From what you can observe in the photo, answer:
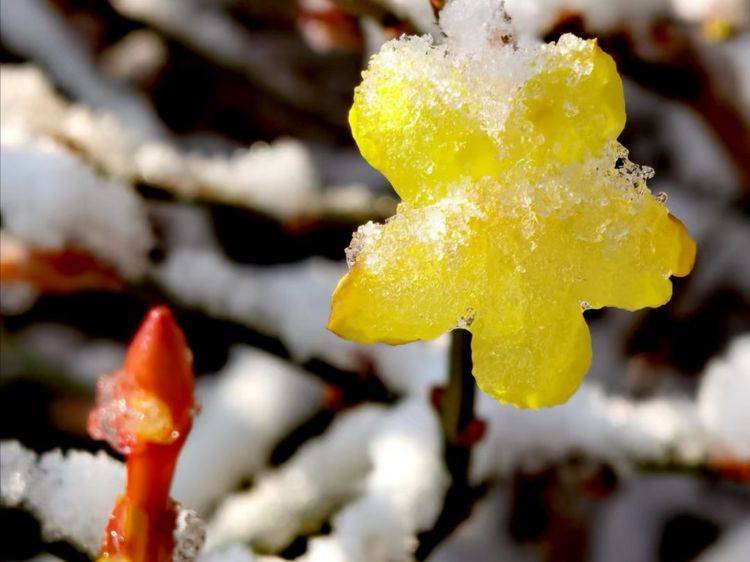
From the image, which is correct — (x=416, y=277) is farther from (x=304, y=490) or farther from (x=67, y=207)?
(x=304, y=490)

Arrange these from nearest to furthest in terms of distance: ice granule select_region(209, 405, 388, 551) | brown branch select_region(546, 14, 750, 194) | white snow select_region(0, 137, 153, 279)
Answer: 1. white snow select_region(0, 137, 153, 279)
2. ice granule select_region(209, 405, 388, 551)
3. brown branch select_region(546, 14, 750, 194)

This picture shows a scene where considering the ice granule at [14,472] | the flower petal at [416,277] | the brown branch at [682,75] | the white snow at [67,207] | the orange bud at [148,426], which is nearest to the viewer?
the flower petal at [416,277]

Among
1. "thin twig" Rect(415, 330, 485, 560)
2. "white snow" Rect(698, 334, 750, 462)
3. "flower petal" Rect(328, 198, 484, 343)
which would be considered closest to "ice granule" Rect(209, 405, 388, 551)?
"thin twig" Rect(415, 330, 485, 560)

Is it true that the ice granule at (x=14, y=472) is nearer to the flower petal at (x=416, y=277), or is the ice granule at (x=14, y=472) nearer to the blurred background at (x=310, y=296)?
the blurred background at (x=310, y=296)

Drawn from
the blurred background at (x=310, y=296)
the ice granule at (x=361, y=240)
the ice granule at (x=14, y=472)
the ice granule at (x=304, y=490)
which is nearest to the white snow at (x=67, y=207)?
the blurred background at (x=310, y=296)

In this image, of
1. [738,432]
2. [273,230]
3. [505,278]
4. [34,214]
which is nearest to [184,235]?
[273,230]

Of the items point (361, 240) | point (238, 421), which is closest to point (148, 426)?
point (361, 240)

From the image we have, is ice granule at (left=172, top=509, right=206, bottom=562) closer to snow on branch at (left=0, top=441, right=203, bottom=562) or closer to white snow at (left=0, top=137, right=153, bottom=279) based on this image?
snow on branch at (left=0, top=441, right=203, bottom=562)
